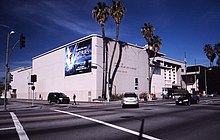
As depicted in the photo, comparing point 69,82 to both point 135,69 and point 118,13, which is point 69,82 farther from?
point 118,13

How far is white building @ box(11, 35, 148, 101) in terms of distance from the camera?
42.1 meters

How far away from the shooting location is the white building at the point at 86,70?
42.1 m

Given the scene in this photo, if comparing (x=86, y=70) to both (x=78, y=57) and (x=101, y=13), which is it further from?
(x=101, y=13)

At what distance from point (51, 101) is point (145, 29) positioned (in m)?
25.4

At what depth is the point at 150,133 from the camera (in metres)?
8.78

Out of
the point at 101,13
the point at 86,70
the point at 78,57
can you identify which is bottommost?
the point at 86,70

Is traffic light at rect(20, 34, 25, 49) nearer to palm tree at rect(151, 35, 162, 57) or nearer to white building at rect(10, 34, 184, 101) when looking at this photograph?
white building at rect(10, 34, 184, 101)

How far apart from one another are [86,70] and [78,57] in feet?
13.8

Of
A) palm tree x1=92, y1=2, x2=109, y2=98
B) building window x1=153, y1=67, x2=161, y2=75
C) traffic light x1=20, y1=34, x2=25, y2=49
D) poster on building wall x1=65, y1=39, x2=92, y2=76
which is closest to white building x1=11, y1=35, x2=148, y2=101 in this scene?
poster on building wall x1=65, y1=39, x2=92, y2=76

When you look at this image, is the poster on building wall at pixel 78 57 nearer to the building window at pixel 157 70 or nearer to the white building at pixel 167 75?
the white building at pixel 167 75

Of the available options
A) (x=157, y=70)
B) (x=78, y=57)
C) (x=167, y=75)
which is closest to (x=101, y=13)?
(x=78, y=57)

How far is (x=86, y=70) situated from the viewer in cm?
4316

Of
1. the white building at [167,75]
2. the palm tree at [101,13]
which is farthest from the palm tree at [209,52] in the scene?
the palm tree at [101,13]

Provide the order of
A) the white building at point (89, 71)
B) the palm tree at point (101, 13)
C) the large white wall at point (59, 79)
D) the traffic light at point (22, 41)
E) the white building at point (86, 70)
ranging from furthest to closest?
the large white wall at point (59, 79)
the white building at point (89, 71)
the white building at point (86, 70)
the palm tree at point (101, 13)
the traffic light at point (22, 41)
